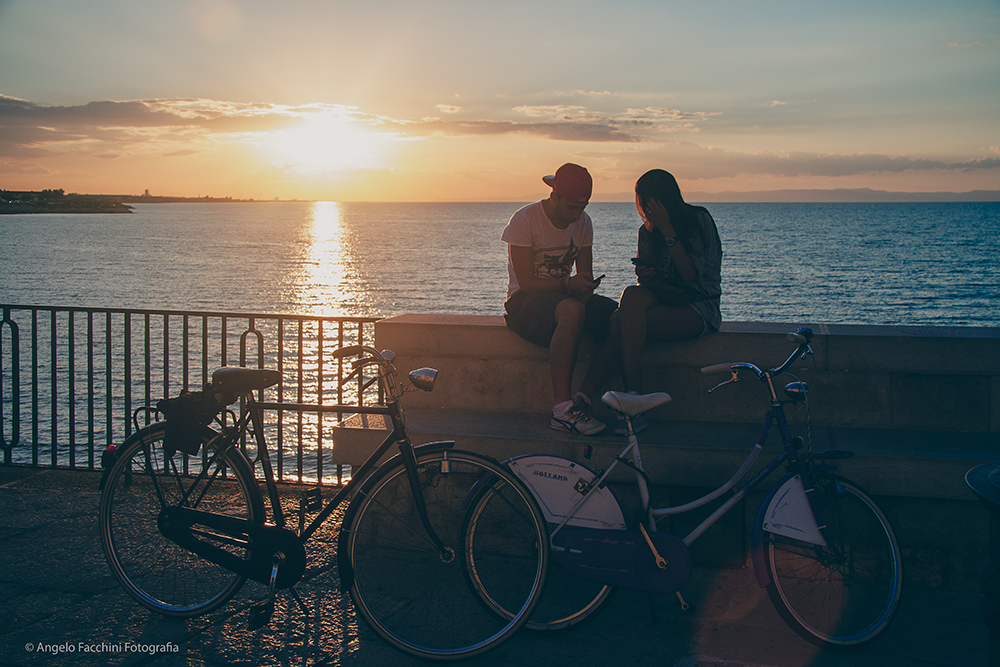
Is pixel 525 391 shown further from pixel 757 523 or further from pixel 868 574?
pixel 868 574

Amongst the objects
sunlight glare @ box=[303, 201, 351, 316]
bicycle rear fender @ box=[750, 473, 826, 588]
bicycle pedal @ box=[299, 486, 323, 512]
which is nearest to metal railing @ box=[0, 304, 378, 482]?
bicycle pedal @ box=[299, 486, 323, 512]

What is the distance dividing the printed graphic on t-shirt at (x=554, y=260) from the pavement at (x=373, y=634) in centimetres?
219

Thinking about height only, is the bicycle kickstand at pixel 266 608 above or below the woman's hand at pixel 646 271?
below

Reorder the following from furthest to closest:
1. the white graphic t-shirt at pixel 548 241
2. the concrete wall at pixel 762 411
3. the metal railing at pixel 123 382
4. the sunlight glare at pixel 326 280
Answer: the sunlight glare at pixel 326 280, the metal railing at pixel 123 382, the white graphic t-shirt at pixel 548 241, the concrete wall at pixel 762 411

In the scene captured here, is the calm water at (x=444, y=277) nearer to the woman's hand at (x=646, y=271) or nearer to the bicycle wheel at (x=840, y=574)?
the woman's hand at (x=646, y=271)

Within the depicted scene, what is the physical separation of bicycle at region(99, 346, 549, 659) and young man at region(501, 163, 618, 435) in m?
1.19

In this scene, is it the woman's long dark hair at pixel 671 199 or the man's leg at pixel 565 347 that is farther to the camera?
the woman's long dark hair at pixel 671 199

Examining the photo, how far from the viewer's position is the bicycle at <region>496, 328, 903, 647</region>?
3576mm

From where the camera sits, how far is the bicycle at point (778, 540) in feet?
11.7

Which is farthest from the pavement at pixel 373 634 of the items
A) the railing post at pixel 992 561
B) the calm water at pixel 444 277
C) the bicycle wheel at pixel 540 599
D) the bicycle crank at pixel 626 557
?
the calm water at pixel 444 277

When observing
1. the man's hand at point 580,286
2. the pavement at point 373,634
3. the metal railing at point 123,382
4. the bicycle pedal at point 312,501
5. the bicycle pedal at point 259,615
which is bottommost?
the metal railing at point 123,382

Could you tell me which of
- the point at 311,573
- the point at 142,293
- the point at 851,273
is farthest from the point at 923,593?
the point at 851,273

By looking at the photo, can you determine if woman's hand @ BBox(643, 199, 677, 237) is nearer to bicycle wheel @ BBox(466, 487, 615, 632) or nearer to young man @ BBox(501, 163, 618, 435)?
young man @ BBox(501, 163, 618, 435)

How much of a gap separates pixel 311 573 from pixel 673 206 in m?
3.28
